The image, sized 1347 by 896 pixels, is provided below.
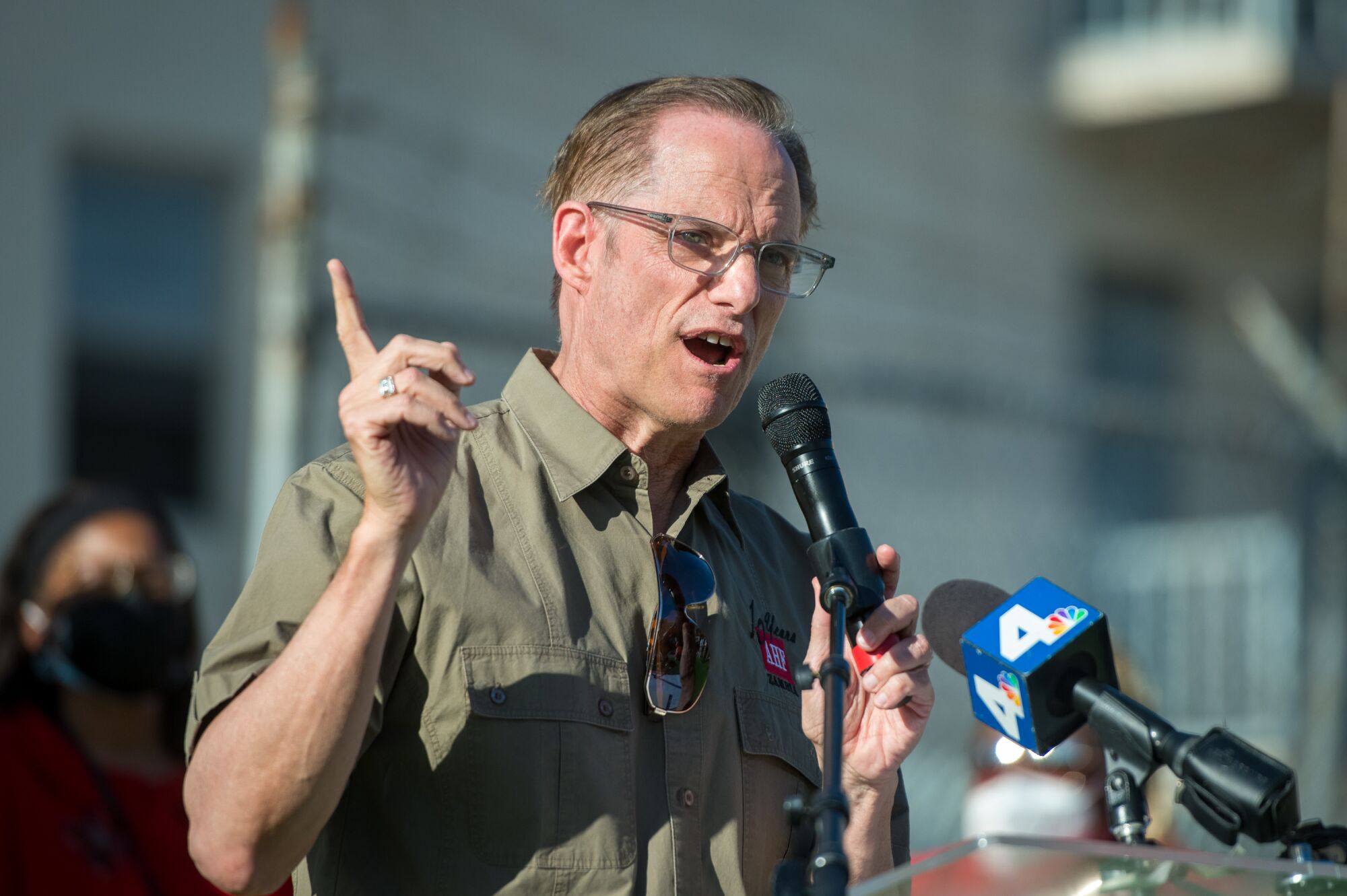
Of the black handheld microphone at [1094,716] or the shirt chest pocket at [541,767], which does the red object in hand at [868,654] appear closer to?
the black handheld microphone at [1094,716]

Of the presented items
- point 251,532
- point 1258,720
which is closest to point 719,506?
point 251,532

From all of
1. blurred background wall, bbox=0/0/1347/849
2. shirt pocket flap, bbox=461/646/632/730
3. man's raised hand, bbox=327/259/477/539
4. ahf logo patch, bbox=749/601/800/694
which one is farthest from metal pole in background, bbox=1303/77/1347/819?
man's raised hand, bbox=327/259/477/539

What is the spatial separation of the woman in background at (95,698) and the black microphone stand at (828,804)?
257 cm

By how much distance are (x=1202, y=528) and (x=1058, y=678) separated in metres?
6.63

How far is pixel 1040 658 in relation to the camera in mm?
2320

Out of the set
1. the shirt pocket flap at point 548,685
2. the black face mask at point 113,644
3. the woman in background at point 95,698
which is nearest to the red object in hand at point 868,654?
the shirt pocket flap at point 548,685

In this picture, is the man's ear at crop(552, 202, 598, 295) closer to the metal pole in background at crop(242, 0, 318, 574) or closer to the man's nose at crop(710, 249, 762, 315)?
the man's nose at crop(710, 249, 762, 315)

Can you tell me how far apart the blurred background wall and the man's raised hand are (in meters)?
3.06

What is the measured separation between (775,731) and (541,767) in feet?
1.57

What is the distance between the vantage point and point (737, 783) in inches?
101

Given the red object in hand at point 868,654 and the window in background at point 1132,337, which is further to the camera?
the window in background at point 1132,337

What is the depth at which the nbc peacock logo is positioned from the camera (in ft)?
7.71

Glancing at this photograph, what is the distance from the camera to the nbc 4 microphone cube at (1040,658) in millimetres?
2322

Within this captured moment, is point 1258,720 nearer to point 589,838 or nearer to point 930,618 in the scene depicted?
point 930,618
